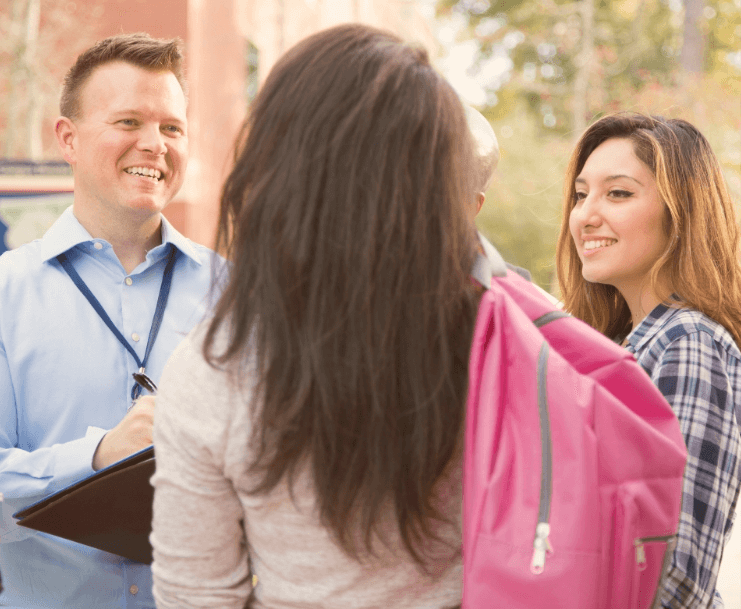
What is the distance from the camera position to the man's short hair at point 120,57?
2230 mm

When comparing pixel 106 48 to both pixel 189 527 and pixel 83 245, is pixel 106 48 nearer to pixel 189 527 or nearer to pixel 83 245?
pixel 83 245

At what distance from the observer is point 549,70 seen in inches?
659

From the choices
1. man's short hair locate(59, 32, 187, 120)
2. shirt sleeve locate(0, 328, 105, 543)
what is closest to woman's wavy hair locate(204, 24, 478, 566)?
shirt sleeve locate(0, 328, 105, 543)

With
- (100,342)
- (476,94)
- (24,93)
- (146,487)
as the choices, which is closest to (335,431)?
(146,487)

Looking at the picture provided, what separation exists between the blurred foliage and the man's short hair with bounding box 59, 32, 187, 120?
11.9 m

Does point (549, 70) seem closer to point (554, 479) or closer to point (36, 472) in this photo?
point (36, 472)

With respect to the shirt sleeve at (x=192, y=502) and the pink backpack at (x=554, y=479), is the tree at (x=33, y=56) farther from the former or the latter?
the pink backpack at (x=554, y=479)

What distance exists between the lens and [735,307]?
1.95 metres

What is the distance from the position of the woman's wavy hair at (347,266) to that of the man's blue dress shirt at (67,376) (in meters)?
0.97

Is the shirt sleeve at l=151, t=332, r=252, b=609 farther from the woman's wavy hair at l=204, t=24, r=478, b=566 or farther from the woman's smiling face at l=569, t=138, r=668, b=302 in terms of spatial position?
the woman's smiling face at l=569, t=138, r=668, b=302

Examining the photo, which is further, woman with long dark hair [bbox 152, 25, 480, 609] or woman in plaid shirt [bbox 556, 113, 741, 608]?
woman in plaid shirt [bbox 556, 113, 741, 608]

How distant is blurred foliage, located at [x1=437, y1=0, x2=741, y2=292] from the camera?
14.9m

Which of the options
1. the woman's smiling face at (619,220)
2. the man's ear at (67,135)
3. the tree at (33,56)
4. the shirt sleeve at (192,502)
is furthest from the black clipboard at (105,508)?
the tree at (33,56)

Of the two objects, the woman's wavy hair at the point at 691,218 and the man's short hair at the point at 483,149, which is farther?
the woman's wavy hair at the point at 691,218
